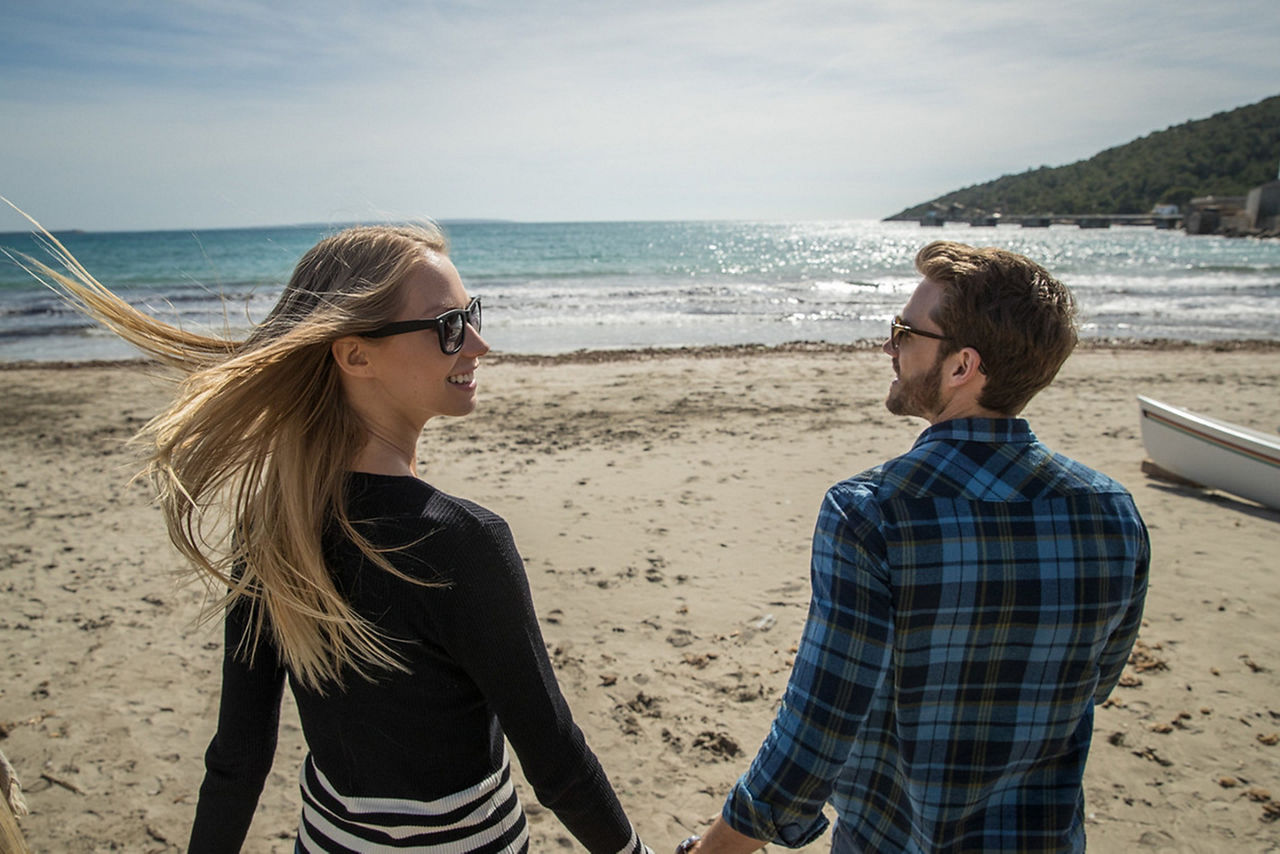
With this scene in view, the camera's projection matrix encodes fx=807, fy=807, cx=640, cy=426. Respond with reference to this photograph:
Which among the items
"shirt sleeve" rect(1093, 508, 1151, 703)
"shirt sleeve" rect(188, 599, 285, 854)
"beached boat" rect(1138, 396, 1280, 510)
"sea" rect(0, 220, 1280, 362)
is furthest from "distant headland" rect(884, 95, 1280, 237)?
"shirt sleeve" rect(188, 599, 285, 854)

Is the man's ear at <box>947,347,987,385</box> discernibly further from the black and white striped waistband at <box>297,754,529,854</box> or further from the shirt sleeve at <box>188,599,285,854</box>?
the shirt sleeve at <box>188,599,285,854</box>

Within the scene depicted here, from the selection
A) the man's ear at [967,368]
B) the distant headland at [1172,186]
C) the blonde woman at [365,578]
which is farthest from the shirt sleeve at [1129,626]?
the distant headland at [1172,186]

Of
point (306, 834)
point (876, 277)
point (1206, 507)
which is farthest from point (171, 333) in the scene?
point (876, 277)

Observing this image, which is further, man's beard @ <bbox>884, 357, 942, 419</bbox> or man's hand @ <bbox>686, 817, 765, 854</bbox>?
man's beard @ <bbox>884, 357, 942, 419</bbox>

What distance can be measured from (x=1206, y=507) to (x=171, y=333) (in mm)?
7313

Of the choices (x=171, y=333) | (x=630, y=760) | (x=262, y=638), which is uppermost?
(x=171, y=333)

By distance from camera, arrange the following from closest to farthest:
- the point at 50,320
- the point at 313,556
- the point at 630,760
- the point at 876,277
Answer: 1. the point at 313,556
2. the point at 630,760
3. the point at 50,320
4. the point at 876,277

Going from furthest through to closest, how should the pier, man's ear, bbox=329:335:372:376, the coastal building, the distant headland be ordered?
1. the pier
2. the distant headland
3. the coastal building
4. man's ear, bbox=329:335:372:376

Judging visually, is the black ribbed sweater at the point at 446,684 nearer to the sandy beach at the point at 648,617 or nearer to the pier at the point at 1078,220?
the sandy beach at the point at 648,617

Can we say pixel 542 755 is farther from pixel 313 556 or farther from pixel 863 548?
pixel 863 548

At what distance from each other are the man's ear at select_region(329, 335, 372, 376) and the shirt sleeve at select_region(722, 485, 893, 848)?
0.92m

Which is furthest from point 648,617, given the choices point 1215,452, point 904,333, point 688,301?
point 688,301

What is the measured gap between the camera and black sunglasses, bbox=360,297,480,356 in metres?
1.58

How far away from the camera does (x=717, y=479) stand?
7281mm
